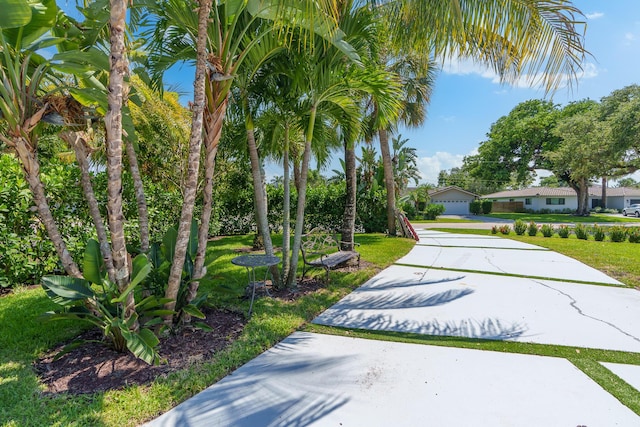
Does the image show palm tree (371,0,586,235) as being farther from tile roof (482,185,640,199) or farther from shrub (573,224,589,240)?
tile roof (482,185,640,199)

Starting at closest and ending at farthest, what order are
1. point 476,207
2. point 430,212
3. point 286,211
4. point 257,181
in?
point 257,181 → point 286,211 → point 430,212 → point 476,207

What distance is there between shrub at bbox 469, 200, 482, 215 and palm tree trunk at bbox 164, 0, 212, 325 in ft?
152

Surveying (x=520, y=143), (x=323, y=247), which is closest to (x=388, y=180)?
(x=323, y=247)

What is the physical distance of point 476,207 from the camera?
1709 inches

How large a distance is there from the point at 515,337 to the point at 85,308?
4786mm

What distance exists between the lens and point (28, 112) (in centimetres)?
281

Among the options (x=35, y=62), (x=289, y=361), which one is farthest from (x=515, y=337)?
(x=35, y=62)

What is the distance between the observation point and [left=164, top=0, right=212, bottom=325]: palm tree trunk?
3.01 meters

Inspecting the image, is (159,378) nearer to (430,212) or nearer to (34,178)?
(34,178)

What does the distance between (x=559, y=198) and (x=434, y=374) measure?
52989 millimetres

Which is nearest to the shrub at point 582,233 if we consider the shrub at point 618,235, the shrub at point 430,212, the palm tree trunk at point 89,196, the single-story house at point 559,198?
the shrub at point 618,235

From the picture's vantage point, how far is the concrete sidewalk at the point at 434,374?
92.4 inches

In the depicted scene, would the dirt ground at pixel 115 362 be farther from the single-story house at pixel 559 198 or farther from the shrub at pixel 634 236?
the single-story house at pixel 559 198

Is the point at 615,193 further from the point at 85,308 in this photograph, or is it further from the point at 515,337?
the point at 85,308
